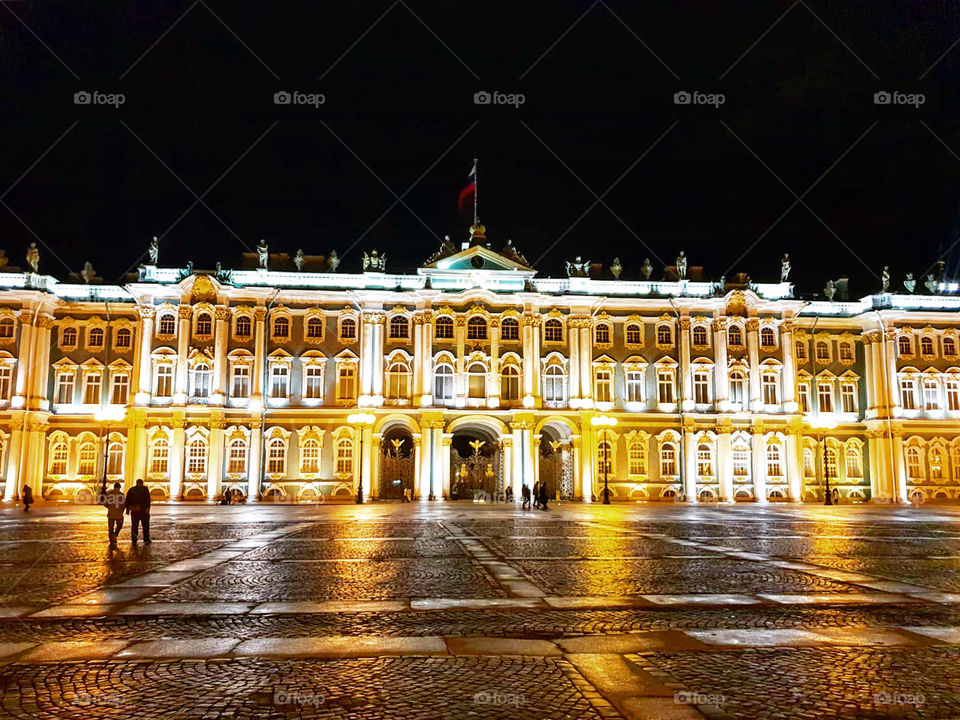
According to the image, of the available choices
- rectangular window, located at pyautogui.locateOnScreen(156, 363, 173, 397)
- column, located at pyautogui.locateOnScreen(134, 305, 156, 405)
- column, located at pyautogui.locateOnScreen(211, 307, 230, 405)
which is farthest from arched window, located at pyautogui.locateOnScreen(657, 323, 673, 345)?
column, located at pyautogui.locateOnScreen(134, 305, 156, 405)

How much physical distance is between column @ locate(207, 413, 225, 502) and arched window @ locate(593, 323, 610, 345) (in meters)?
24.6

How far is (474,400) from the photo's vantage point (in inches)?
2152

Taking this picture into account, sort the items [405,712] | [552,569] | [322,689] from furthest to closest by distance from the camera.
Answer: [552,569] < [322,689] < [405,712]

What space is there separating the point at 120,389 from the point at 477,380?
75.5ft

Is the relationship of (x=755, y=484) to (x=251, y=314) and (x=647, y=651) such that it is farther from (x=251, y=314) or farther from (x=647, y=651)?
(x=647, y=651)

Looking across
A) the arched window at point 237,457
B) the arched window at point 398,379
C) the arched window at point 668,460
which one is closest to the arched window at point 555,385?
the arched window at point 668,460

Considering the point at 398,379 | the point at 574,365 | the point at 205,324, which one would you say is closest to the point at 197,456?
the point at 205,324

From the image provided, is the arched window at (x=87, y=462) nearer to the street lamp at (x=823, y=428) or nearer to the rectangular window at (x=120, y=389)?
the rectangular window at (x=120, y=389)

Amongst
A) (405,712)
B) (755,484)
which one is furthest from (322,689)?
(755,484)

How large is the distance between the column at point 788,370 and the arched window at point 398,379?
25.1 meters

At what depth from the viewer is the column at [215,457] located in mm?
52469

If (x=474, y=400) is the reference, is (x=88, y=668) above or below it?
below

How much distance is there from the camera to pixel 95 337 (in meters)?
55.4

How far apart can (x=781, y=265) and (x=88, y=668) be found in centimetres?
6021
